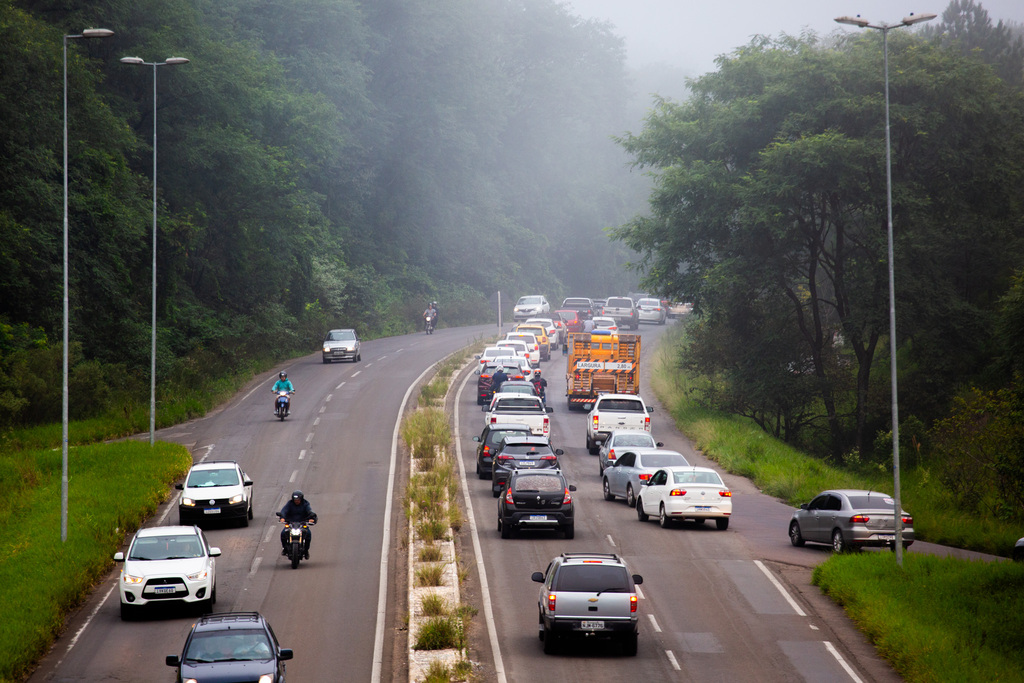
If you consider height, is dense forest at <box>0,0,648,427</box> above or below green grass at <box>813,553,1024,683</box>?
above

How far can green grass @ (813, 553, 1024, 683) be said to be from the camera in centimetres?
1557

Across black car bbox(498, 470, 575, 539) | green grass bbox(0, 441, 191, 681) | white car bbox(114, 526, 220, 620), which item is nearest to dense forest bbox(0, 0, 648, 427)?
green grass bbox(0, 441, 191, 681)

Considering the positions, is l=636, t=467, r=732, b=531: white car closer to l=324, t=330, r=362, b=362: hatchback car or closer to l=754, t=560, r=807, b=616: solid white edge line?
l=754, t=560, r=807, b=616: solid white edge line

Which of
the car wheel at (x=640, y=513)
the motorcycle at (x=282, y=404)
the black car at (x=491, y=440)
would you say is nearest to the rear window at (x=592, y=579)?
the car wheel at (x=640, y=513)

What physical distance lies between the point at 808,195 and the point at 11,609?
3527 centimetres

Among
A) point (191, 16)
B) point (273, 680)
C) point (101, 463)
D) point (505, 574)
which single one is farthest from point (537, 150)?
point (273, 680)

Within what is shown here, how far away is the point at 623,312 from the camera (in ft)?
256

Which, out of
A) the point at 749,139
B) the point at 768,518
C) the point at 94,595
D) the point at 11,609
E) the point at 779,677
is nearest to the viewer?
the point at 779,677

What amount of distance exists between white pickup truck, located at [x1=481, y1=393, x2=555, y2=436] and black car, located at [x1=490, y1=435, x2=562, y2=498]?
550 centimetres

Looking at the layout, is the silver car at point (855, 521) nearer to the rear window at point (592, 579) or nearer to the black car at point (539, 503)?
the black car at point (539, 503)

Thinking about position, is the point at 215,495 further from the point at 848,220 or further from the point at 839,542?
the point at 848,220

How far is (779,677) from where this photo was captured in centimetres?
1582

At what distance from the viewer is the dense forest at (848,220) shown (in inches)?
1633

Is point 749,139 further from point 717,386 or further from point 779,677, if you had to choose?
point 779,677
